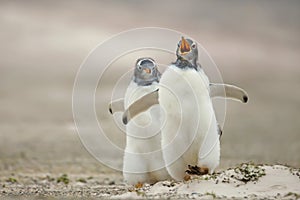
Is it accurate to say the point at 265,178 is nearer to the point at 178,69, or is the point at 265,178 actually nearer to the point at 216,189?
the point at 216,189

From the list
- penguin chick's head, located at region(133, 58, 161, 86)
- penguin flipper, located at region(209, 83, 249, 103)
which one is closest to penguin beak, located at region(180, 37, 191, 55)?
penguin flipper, located at region(209, 83, 249, 103)

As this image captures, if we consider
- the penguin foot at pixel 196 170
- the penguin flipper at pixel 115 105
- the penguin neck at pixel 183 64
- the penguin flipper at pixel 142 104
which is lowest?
the penguin foot at pixel 196 170

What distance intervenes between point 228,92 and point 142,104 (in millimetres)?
1463

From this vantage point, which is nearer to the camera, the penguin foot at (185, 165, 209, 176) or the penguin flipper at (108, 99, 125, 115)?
the penguin foot at (185, 165, 209, 176)

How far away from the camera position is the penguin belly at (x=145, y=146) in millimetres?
11875

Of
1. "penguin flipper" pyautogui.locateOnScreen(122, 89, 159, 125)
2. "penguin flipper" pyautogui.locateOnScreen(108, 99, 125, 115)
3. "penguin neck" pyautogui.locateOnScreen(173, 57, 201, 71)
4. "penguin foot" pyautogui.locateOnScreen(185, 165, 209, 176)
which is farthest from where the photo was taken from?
"penguin flipper" pyautogui.locateOnScreen(108, 99, 125, 115)

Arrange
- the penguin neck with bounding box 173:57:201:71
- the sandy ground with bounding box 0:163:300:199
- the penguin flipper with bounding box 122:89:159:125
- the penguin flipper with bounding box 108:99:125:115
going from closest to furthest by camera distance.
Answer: the sandy ground with bounding box 0:163:300:199 < the penguin neck with bounding box 173:57:201:71 < the penguin flipper with bounding box 122:89:159:125 < the penguin flipper with bounding box 108:99:125:115

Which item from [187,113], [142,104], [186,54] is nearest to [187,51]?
[186,54]

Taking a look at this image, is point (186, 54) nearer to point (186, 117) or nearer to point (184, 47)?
point (184, 47)

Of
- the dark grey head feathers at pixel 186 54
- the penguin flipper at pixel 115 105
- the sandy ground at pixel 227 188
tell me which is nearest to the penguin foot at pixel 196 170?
the sandy ground at pixel 227 188

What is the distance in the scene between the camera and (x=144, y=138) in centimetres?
1184

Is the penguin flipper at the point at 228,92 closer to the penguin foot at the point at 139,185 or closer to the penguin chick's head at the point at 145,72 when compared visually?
the penguin chick's head at the point at 145,72

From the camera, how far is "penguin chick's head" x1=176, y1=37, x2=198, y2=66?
11.0m

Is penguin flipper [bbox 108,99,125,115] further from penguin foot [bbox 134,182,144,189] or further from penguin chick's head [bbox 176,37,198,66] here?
penguin chick's head [bbox 176,37,198,66]
